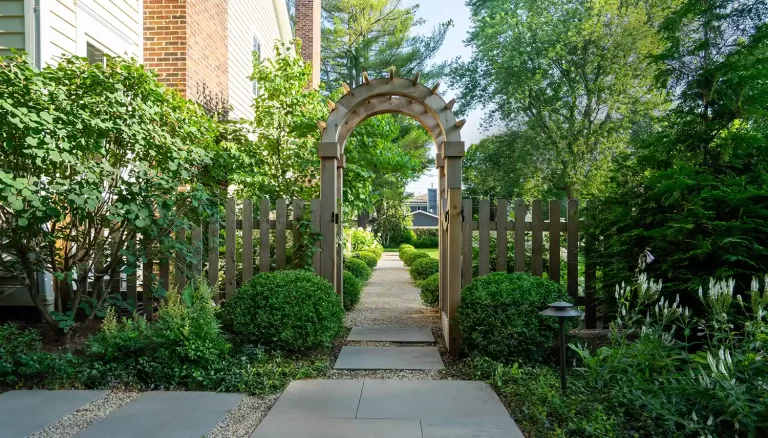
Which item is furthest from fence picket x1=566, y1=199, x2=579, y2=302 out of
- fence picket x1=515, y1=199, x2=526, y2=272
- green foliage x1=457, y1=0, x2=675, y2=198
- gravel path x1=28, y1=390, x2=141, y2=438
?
green foliage x1=457, y1=0, x2=675, y2=198

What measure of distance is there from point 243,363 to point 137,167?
2.07 meters

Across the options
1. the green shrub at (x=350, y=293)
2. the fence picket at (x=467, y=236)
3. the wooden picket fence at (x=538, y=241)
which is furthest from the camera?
the green shrub at (x=350, y=293)

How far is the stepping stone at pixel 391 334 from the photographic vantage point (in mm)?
5668

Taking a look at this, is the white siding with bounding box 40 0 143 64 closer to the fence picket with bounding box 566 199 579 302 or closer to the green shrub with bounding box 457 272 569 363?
the green shrub with bounding box 457 272 569 363

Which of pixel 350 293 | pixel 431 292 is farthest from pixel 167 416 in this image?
pixel 431 292

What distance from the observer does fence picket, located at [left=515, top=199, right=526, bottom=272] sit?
5818 millimetres

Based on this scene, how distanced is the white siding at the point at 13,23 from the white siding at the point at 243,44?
4010mm

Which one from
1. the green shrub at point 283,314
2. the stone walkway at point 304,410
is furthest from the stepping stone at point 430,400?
the green shrub at point 283,314

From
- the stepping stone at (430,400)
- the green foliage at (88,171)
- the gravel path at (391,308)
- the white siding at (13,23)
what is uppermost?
the white siding at (13,23)

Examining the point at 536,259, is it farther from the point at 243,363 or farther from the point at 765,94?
the point at 243,363

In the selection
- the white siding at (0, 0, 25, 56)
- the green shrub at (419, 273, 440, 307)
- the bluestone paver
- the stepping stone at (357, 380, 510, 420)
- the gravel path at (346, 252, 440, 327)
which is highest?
the white siding at (0, 0, 25, 56)

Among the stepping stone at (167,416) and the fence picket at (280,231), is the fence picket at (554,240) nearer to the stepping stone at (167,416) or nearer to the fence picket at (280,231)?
the fence picket at (280,231)

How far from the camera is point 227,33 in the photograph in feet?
33.8

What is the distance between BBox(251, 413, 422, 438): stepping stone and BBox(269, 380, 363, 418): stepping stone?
106 millimetres
